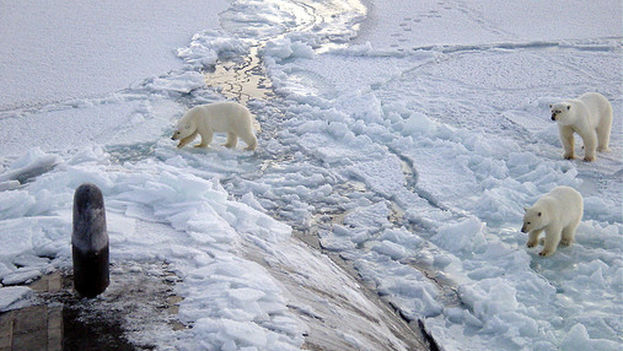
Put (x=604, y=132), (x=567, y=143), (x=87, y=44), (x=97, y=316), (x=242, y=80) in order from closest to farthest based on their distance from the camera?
(x=97, y=316) → (x=567, y=143) → (x=604, y=132) → (x=242, y=80) → (x=87, y=44)

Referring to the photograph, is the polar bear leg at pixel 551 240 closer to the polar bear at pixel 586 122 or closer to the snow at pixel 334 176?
the snow at pixel 334 176

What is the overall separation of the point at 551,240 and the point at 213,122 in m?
3.25

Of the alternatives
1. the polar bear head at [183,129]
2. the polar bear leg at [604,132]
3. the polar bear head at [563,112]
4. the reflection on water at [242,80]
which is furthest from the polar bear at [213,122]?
the polar bear leg at [604,132]

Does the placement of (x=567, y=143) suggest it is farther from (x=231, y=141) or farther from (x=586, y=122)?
(x=231, y=141)

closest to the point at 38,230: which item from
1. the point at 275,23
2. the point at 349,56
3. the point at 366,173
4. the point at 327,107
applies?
the point at 366,173

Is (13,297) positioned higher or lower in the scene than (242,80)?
higher

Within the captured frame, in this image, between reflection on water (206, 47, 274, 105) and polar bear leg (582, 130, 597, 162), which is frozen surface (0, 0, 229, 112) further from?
polar bear leg (582, 130, 597, 162)

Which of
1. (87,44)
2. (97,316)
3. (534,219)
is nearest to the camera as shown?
(97,316)

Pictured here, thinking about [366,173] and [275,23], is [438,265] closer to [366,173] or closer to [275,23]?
[366,173]

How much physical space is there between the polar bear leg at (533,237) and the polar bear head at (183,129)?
10.6 ft

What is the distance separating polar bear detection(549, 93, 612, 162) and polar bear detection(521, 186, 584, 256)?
5.16ft

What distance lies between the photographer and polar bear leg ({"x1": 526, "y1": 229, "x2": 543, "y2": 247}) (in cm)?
512

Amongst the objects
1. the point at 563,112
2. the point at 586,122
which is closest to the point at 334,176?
the point at 563,112

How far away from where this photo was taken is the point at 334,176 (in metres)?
6.38
